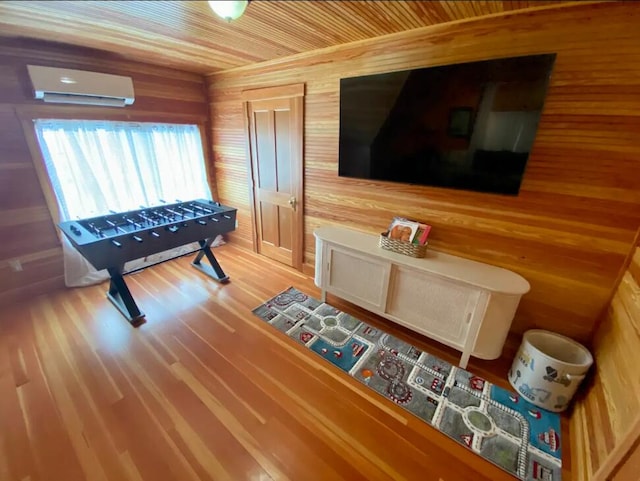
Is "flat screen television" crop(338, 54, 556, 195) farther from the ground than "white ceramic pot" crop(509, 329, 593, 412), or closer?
farther from the ground

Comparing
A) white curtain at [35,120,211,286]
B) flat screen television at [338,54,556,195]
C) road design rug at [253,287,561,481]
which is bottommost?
road design rug at [253,287,561,481]

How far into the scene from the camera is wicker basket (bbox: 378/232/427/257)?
79.6 inches

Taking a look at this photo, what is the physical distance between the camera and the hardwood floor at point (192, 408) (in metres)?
1.35

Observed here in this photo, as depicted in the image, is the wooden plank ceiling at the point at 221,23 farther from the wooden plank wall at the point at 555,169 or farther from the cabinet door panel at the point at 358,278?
the cabinet door panel at the point at 358,278

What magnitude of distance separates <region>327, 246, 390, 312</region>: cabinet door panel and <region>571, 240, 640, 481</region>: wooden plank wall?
1281 mm

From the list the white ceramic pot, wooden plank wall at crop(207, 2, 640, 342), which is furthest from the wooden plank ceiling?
the white ceramic pot

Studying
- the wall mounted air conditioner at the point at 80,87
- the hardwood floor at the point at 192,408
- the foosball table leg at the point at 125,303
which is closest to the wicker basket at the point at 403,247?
the hardwood floor at the point at 192,408

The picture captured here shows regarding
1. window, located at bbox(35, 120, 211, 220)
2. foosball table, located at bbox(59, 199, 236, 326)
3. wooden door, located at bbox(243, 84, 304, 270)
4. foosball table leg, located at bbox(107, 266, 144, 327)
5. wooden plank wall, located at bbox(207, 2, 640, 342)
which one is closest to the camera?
wooden plank wall, located at bbox(207, 2, 640, 342)

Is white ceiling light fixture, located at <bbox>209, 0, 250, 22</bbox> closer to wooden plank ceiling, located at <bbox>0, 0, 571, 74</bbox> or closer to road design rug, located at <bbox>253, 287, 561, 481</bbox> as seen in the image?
wooden plank ceiling, located at <bbox>0, 0, 571, 74</bbox>

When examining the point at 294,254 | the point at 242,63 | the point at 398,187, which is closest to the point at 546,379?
the point at 398,187

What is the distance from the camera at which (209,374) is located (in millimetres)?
1853

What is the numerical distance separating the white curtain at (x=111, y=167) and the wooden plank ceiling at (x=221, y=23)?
0.78 m

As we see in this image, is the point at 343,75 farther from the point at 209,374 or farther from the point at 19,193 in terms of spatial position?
the point at 19,193

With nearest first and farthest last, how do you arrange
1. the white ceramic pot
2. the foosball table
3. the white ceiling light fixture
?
the white ceiling light fixture
the white ceramic pot
the foosball table
